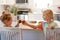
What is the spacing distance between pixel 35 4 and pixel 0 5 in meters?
0.72

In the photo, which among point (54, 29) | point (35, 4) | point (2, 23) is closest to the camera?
point (54, 29)

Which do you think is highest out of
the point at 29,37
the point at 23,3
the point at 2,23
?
the point at 23,3

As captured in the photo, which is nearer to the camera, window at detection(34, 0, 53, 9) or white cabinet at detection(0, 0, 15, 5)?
window at detection(34, 0, 53, 9)

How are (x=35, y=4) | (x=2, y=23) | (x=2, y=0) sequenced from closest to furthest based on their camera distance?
(x=2, y=23)
(x=35, y=4)
(x=2, y=0)

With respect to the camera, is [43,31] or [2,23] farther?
[2,23]

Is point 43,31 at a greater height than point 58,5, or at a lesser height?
lesser

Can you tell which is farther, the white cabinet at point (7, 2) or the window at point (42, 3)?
the white cabinet at point (7, 2)

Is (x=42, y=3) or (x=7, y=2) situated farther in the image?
(x=7, y=2)

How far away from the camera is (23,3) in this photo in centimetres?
265

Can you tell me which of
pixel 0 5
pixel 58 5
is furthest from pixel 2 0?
pixel 58 5

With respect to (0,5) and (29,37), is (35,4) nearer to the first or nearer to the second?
(0,5)

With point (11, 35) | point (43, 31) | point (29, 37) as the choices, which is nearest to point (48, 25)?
point (43, 31)

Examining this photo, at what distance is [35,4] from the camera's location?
Answer: 2.57m

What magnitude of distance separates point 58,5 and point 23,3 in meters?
0.74
